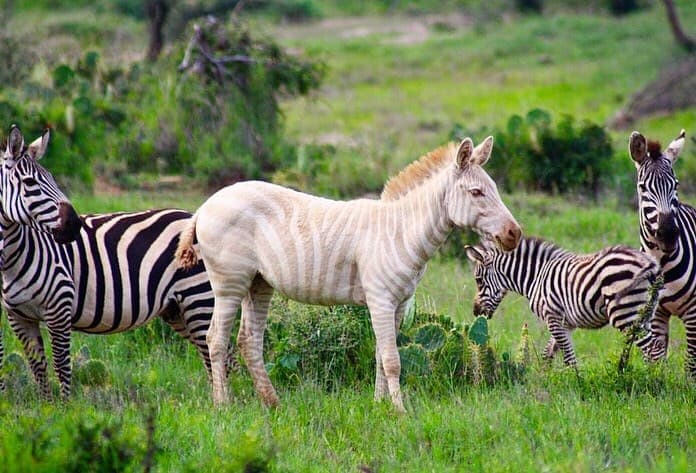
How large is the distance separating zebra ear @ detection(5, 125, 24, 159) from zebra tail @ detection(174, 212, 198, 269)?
48.0 inches

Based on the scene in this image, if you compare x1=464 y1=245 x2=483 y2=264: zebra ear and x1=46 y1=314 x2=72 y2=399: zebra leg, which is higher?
x1=464 y1=245 x2=483 y2=264: zebra ear

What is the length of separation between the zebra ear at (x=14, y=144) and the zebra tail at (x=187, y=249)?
48.0 inches

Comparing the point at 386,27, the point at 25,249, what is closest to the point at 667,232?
the point at 25,249

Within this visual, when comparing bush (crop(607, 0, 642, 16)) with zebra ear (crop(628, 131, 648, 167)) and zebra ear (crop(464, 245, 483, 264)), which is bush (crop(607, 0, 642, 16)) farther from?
zebra ear (crop(628, 131, 648, 167))

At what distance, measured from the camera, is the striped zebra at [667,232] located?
7.43 metres

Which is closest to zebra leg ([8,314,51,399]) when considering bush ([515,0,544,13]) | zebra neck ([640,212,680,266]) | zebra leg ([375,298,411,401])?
zebra leg ([375,298,411,401])

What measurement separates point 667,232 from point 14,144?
4497 mm

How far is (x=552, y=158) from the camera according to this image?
1471 centimetres

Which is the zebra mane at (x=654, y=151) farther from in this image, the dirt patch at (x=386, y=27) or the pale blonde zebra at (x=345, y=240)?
the dirt patch at (x=386, y=27)

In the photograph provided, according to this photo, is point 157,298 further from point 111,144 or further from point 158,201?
point 111,144

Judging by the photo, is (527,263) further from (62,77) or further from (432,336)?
(62,77)

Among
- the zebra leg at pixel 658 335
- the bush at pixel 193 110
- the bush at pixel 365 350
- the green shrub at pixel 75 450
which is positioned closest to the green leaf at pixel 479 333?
the bush at pixel 365 350

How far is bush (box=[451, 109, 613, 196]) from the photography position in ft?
47.9

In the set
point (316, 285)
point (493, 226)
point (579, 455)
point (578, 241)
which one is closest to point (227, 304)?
point (316, 285)
